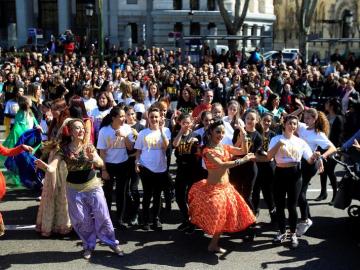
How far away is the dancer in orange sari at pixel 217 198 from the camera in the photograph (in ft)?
20.1

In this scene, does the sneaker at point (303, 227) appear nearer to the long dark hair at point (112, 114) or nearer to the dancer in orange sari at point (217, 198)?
the dancer in orange sari at point (217, 198)

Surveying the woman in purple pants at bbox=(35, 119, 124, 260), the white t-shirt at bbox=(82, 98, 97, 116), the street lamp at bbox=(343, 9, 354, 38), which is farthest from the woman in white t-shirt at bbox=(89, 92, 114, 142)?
the street lamp at bbox=(343, 9, 354, 38)

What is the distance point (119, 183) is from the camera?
7.21 m

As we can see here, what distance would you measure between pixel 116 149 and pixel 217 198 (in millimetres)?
1696

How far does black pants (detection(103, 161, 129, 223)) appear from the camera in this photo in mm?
7113

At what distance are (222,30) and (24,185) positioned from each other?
1361 inches

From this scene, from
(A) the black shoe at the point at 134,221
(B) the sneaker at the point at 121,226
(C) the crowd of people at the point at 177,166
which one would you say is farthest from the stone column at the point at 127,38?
(B) the sneaker at the point at 121,226

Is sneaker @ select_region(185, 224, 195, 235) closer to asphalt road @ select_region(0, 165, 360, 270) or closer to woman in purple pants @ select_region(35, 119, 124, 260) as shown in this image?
asphalt road @ select_region(0, 165, 360, 270)

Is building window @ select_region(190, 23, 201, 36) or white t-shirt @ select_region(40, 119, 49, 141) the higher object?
building window @ select_region(190, 23, 201, 36)

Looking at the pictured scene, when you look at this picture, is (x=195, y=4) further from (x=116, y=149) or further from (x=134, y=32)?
(x=116, y=149)

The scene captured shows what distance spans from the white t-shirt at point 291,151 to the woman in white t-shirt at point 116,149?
1998 mm

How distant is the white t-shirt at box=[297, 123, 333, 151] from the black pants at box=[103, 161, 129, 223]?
2.54 metres

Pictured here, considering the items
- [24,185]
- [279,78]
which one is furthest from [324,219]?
[279,78]

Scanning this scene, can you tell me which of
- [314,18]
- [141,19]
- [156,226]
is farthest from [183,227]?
[314,18]
